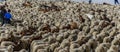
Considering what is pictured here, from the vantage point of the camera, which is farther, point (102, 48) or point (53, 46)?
point (53, 46)

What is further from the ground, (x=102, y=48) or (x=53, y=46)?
(x=53, y=46)

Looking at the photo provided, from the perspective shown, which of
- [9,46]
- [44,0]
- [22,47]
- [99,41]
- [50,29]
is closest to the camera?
[9,46]

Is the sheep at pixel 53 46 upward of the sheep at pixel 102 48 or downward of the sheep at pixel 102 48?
upward

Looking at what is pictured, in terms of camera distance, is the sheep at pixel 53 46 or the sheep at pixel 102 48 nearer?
the sheep at pixel 102 48

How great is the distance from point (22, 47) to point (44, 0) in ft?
92.1

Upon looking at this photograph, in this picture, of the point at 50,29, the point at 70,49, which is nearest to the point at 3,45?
the point at 70,49

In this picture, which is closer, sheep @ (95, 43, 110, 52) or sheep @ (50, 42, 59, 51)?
sheep @ (95, 43, 110, 52)

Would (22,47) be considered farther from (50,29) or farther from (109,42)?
(50,29)

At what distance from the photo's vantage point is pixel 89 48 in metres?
13.6

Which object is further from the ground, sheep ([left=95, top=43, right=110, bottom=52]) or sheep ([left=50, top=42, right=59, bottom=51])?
sheep ([left=50, top=42, right=59, bottom=51])

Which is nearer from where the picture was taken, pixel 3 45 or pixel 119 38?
pixel 3 45

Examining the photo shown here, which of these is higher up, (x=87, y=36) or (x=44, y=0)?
(x=44, y=0)

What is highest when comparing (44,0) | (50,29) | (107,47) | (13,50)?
(44,0)

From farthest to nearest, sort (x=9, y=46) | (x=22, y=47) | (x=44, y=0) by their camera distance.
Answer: (x=44, y=0), (x=22, y=47), (x=9, y=46)
